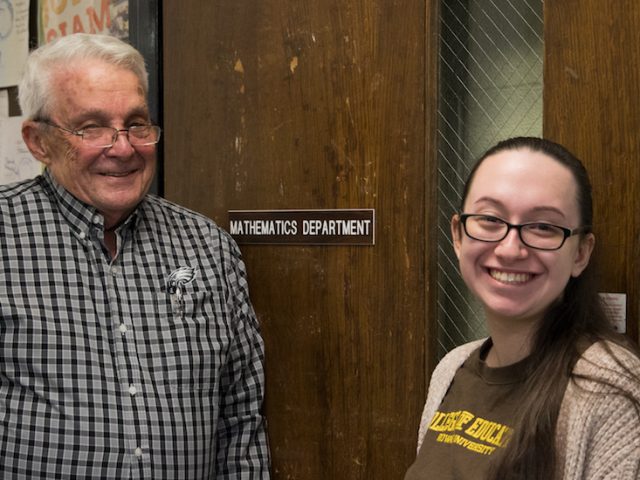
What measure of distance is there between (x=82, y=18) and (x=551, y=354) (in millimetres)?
1935

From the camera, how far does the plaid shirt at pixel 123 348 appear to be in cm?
158

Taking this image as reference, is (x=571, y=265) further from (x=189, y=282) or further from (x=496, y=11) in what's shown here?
(x=189, y=282)

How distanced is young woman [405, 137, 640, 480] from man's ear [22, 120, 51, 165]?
939mm

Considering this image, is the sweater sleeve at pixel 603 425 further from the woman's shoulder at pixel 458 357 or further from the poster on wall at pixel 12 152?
the poster on wall at pixel 12 152

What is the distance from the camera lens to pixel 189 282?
69.4 inches

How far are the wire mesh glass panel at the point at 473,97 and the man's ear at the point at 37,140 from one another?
0.87m

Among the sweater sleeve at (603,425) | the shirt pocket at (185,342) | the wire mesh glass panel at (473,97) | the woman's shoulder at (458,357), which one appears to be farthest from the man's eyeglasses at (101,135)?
the sweater sleeve at (603,425)

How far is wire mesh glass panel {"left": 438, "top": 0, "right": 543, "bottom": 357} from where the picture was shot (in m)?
1.65

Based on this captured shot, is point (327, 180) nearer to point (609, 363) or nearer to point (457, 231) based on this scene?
point (457, 231)

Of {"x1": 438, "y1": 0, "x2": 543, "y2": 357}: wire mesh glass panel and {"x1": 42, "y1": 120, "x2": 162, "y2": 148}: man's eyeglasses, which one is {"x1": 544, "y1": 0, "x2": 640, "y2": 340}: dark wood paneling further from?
{"x1": 42, "y1": 120, "x2": 162, "y2": 148}: man's eyeglasses

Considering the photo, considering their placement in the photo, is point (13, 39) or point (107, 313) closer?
point (107, 313)

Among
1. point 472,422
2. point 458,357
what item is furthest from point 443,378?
point 472,422

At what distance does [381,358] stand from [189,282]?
467 mm

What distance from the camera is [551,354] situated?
1.21m
